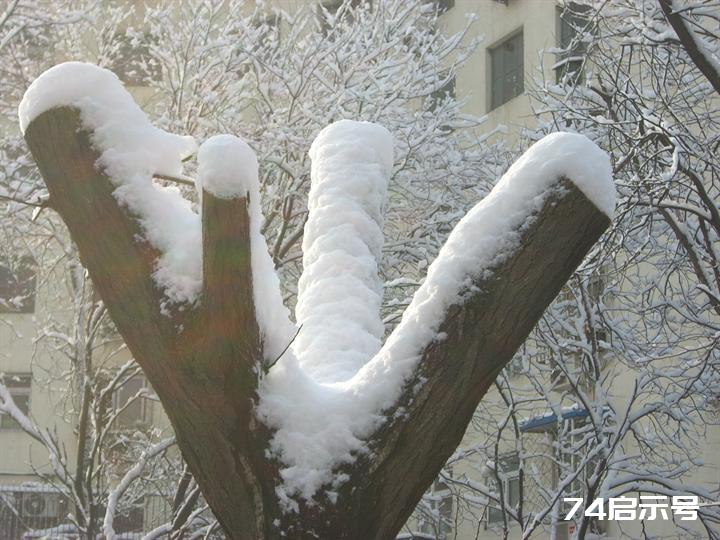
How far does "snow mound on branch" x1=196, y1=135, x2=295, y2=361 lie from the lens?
2.89 meters

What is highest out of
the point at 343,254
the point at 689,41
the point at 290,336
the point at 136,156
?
the point at 689,41

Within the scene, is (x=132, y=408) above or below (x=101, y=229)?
above

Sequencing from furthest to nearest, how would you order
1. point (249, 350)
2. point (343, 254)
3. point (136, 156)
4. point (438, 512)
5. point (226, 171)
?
point (438, 512)
point (343, 254)
point (136, 156)
point (249, 350)
point (226, 171)

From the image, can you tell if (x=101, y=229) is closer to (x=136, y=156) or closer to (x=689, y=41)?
(x=136, y=156)

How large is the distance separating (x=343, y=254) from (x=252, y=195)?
0.98m

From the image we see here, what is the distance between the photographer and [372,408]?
3.17 metres

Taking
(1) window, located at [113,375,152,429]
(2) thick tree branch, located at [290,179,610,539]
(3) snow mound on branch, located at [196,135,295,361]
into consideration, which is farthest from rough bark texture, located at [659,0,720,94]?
(1) window, located at [113,375,152,429]

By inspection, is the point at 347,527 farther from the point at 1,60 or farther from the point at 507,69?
the point at 507,69

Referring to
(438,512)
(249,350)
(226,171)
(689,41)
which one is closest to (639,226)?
(689,41)

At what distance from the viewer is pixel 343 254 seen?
12.9 ft

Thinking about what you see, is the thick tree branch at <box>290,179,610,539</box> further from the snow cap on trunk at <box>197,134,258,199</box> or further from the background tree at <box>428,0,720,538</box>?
the background tree at <box>428,0,720,538</box>

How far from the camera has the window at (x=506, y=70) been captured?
22.1 meters

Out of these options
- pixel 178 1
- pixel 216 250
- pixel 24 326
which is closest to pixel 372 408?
pixel 216 250

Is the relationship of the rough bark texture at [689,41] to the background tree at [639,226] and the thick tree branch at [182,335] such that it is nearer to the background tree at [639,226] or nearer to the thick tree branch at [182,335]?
the background tree at [639,226]
